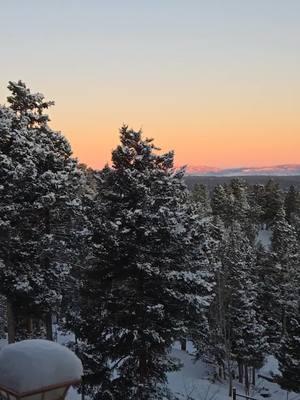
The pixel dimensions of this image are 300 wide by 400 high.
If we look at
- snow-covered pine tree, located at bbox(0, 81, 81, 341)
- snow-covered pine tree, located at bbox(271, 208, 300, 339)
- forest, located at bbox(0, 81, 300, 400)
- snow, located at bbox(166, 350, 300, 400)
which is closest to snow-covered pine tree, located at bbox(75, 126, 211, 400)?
forest, located at bbox(0, 81, 300, 400)

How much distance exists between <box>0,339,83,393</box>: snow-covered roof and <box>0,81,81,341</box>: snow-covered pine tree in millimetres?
16015

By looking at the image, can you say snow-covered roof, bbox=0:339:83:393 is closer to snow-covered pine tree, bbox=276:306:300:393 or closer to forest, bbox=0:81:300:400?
forest, bbox=0:81:300:400

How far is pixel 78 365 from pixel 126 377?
43.3 feet

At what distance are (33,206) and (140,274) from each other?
21.3 ft

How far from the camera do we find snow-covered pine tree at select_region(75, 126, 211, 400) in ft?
50.3

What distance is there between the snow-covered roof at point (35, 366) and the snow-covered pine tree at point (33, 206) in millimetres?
16015

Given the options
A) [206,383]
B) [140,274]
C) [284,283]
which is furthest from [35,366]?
[284,283]

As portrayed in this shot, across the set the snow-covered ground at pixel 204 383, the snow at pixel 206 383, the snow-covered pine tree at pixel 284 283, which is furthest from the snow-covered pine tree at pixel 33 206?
the snow-covered pine tree at pixel 284 283

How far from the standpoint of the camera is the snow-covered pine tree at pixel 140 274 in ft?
50.3

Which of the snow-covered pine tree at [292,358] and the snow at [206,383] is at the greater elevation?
the snow-covered pine tree at [292,358]

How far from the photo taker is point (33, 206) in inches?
776

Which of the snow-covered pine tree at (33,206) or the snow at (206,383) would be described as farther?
the snow at (206,383)

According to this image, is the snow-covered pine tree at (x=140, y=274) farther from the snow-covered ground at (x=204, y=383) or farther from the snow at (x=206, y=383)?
the snow at (x=206, y=383)

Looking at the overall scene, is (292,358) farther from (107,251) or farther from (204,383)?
(107,251)
